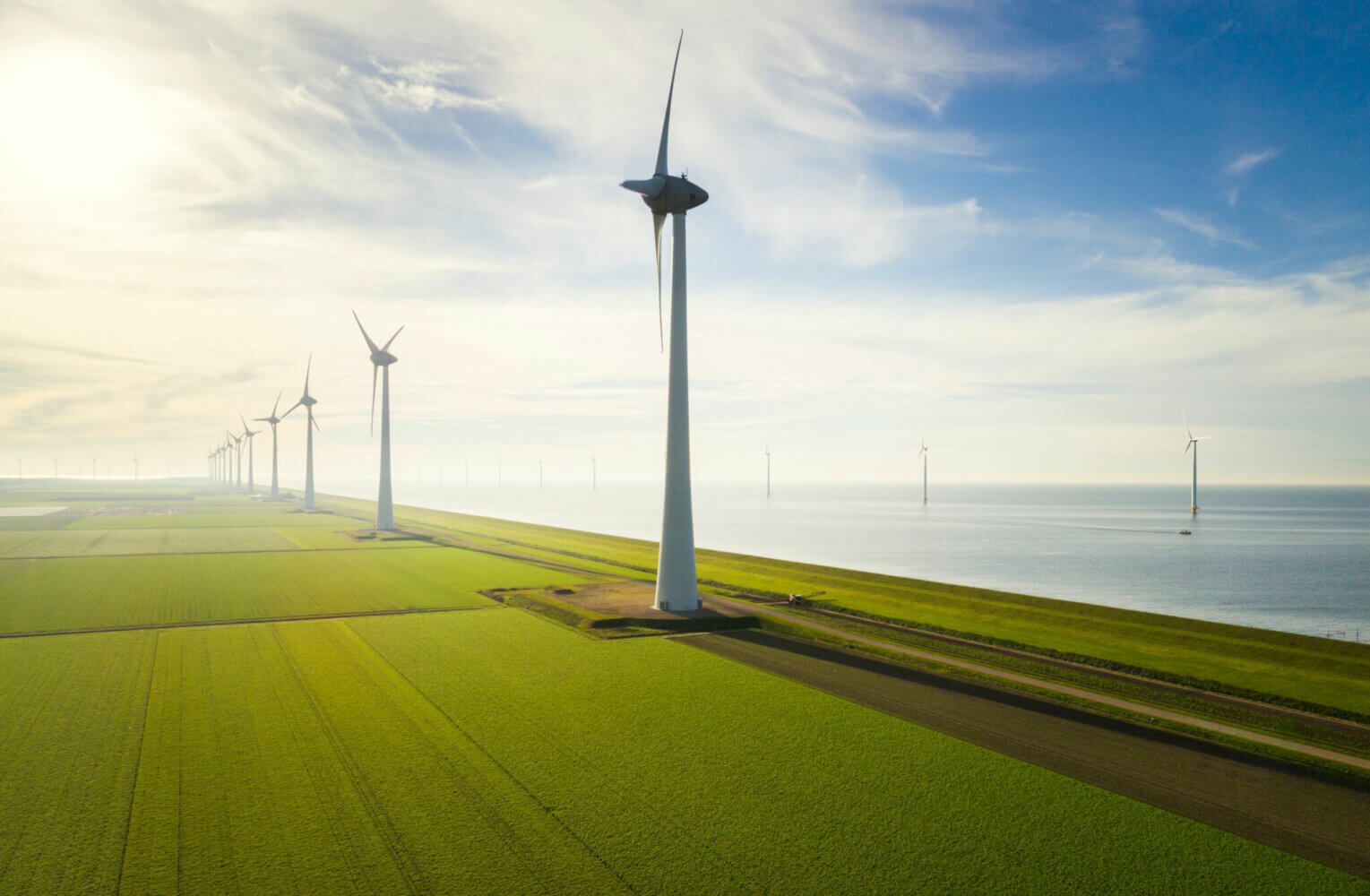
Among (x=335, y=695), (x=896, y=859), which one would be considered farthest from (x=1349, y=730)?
(x=335, y=695)

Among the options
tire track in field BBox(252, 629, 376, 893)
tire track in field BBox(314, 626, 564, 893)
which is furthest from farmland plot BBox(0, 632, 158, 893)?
tire track in field BBox(314, 626, 564, 893)

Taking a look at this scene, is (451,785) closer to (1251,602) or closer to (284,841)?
(284,841)

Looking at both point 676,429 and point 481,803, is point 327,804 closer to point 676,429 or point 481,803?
point 481,803

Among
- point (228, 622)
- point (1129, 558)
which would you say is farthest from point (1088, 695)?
point (1129, 558)

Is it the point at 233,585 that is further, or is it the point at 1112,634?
the point at 233,585

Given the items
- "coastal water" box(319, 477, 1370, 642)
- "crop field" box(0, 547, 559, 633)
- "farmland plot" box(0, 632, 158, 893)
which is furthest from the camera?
"coastal water" box(319, 477, 1370, 642)

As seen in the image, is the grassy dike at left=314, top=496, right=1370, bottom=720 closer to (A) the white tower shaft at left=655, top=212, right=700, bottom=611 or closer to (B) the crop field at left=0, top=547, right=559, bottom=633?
(A) the white tower shaft at left=655, top=212, right=700, bottom=611
